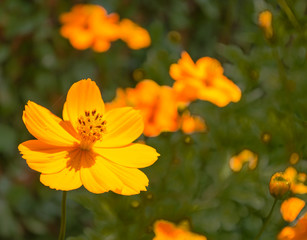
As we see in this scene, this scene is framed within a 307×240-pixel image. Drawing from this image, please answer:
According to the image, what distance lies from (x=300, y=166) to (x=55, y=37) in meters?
1.29

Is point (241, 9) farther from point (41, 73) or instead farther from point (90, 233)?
point (90, 233)

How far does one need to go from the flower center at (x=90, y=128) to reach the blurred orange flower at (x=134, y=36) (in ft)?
2.48

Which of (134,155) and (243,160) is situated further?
(243,160)

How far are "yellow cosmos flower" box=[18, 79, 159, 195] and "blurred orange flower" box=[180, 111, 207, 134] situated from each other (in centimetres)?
20

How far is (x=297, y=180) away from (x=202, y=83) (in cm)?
26

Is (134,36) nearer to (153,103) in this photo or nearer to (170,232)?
(153,103)

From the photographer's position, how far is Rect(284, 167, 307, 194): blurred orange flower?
59cm

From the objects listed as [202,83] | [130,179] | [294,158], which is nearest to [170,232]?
[130,179]

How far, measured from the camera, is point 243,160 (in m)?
0.71

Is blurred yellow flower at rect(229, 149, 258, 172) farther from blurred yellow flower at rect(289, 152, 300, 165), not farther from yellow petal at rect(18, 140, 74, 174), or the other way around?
yellow petal at rect(18, 140, 74, 174)

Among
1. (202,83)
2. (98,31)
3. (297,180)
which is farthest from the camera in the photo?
(98,31)

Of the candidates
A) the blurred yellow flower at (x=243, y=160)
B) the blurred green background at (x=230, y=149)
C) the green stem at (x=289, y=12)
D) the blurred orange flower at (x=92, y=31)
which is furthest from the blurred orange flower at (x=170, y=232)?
the blurred orange flower at (x=92, y=31)

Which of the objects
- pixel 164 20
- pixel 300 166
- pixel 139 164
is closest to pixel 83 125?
pixel 139 164

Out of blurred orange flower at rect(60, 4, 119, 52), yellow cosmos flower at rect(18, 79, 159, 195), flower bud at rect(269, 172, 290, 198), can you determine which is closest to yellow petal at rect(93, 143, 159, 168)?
yellow cosmos flower at rect(18, 79, 159, 195)
